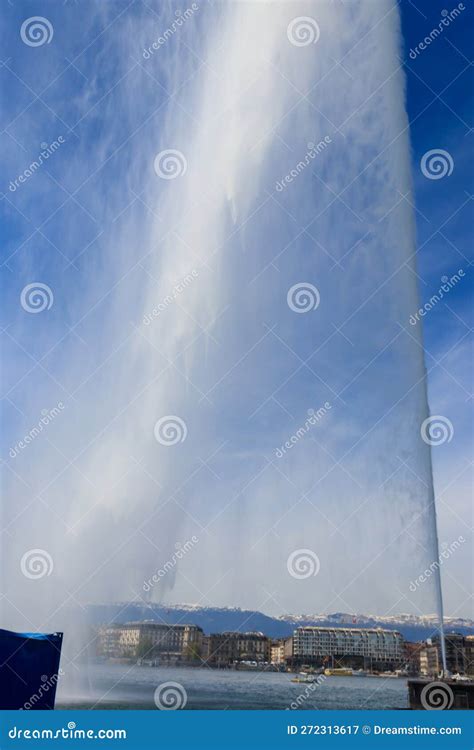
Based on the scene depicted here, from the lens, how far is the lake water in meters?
20.1

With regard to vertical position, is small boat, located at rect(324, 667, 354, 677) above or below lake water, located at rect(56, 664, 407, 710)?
above

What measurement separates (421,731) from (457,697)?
8.92 ft

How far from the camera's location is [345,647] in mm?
28688

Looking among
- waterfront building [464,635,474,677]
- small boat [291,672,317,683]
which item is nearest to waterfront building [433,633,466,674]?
waterfront building [464,635,474,677]

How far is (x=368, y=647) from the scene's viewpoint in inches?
1105

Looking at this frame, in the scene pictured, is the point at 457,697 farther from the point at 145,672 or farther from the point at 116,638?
the point at 145,672

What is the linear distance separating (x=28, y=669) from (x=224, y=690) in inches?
663

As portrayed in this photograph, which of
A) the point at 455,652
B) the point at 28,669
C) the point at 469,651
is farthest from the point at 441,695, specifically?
the point at 28,669

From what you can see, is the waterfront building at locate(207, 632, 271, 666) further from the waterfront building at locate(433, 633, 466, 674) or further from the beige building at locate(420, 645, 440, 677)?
the waterfront building at locate(433, 633, 466, 674)

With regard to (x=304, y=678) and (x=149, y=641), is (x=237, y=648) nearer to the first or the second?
(x=304, y=678)

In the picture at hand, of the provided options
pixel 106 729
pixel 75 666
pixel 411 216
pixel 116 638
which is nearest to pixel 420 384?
pixel 411 216

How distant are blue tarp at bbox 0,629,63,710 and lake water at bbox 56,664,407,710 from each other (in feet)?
13.7

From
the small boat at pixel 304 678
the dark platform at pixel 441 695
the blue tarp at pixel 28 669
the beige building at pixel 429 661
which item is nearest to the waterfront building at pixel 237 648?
the small boat at pixel 304 678

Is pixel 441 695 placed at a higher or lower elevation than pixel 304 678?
lower
